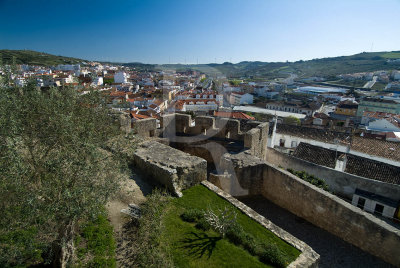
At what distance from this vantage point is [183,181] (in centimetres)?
693

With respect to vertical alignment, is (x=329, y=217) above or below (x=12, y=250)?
below

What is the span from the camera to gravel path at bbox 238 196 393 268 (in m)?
6.14

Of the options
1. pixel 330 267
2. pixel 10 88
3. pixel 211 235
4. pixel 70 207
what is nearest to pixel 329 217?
pixel 330 267

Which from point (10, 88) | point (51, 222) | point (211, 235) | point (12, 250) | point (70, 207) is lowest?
point (211, 235)

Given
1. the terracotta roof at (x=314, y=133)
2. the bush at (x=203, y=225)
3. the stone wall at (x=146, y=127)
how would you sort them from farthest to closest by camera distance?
the terracotta roof at (x=314, y=133)
the stone wall at (x=146, y=127)
the bush at (x=203, y=225)

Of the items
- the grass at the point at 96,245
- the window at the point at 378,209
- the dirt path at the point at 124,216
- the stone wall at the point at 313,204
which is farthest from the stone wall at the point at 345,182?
the grass at the point at 96,245

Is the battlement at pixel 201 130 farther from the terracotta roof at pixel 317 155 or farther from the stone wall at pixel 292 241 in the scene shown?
the terracotta roof at pixel 317 155

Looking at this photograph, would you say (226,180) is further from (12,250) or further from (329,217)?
(12,250)

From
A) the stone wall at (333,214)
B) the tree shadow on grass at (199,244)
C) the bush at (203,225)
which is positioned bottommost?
the stone wall at (333,214)

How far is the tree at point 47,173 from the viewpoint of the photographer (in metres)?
3.13

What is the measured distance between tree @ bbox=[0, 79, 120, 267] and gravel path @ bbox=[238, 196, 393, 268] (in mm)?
5980

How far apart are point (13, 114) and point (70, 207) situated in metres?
1.63

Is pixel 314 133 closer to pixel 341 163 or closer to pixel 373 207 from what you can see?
pixel 341 163

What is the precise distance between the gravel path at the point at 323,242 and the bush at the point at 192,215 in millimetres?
3296
